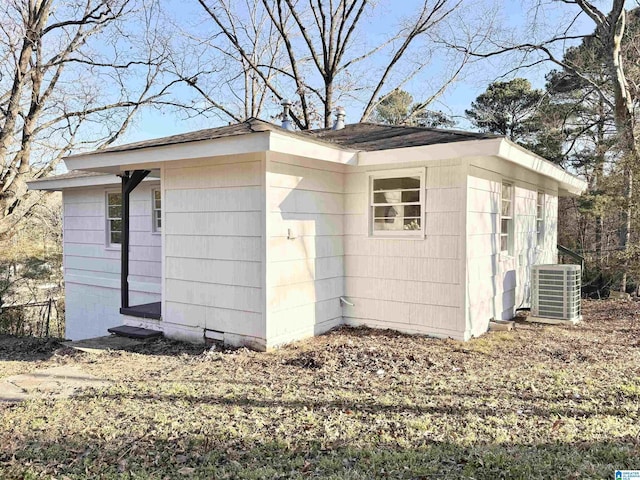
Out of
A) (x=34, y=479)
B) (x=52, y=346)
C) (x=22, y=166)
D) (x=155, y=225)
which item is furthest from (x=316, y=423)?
(x=22, y=166)

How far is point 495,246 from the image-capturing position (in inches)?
267

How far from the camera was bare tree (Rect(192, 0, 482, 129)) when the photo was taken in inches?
664

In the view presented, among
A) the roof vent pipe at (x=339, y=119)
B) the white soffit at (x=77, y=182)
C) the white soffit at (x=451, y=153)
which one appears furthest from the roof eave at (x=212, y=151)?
the roof vent pipe at (x=339, y=119)

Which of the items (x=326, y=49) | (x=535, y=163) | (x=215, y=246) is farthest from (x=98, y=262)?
(x=326, y=49)

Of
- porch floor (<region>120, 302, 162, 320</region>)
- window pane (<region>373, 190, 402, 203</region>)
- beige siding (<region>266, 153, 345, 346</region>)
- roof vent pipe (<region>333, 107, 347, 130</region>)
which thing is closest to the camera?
beige siding (<region>266, 153, 345, 346</region>)

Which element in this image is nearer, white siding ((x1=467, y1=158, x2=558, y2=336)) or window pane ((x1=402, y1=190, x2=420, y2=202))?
white siding ((x1=467, y1=158, x2=558, y2=336))

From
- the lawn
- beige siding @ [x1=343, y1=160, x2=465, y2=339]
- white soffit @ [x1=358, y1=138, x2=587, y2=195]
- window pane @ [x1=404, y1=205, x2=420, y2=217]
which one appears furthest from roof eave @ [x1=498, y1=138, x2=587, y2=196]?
the lawn

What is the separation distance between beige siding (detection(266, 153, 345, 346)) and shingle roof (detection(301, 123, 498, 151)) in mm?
540

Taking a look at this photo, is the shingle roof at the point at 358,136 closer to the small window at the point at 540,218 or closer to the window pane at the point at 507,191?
the window pane at the point at 507,191

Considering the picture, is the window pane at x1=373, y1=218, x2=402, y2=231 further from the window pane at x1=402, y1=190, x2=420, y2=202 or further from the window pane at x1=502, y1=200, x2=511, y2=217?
the window pane at x1=502, y1=200, x2=511, y2=217

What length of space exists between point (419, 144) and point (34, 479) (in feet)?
16.7

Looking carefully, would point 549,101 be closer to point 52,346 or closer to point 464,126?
point 464,126

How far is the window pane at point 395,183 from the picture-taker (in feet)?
20.3

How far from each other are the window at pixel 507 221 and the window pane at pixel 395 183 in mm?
1897
